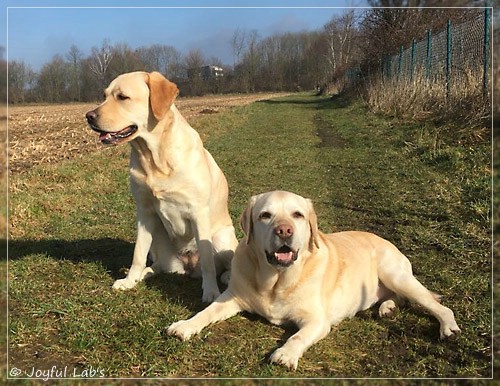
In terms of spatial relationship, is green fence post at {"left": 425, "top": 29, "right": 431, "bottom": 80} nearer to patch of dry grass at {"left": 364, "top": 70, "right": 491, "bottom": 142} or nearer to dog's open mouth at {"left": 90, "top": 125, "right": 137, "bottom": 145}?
patch of dry grass at {"left": 364, "top": 70, "right": 491, "bottom": 142}

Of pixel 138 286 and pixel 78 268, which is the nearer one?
pixel 138 286

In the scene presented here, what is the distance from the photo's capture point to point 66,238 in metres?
5.57

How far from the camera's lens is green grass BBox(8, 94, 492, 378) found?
304cm

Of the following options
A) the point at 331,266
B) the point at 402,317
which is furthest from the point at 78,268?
the point at 402,317

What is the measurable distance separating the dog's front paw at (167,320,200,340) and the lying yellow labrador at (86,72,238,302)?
617 millimetres

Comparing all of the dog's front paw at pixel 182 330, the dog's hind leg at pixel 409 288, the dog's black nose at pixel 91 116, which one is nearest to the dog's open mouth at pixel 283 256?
the dog's front paw at pixel 182 330

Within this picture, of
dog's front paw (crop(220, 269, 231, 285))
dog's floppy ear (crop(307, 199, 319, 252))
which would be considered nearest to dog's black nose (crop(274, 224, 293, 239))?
dog's floppy ear (crop(307, 199, 319, 252))

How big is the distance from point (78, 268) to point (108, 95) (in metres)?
1.74

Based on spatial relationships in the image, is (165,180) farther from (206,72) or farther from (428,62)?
(428,62)

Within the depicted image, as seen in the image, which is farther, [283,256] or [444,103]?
[444,103]

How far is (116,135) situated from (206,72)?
2.83ft

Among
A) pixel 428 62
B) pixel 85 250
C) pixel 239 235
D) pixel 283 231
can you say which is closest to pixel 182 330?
pixel 283 231

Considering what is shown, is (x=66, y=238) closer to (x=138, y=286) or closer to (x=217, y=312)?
(x=138, y=286)

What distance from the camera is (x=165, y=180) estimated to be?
3957 millimetres
